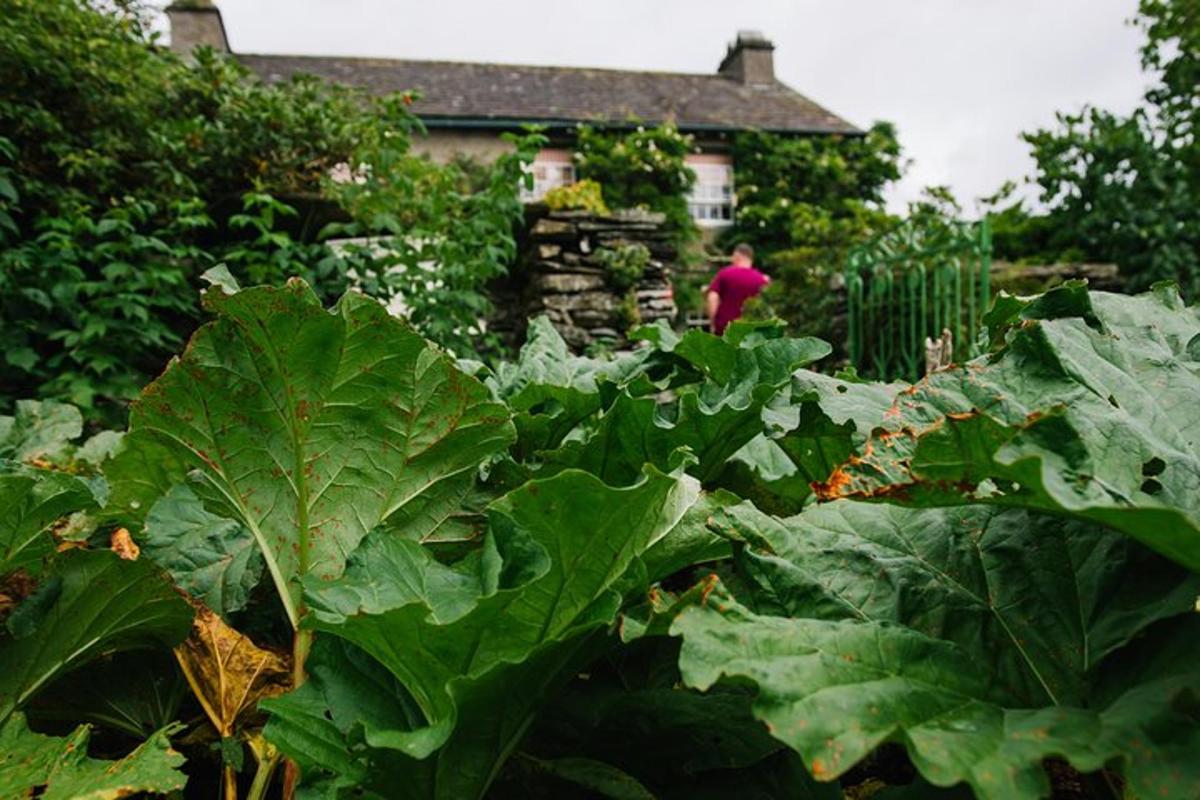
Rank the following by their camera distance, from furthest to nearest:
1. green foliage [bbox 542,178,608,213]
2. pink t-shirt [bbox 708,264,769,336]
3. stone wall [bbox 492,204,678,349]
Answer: pink t-shirt [bbox 708,264,769,336] → green foliage [bbox 542,178,608,213] → stone wall [bbox 492,204,678,349]

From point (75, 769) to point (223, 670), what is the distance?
0.54ft

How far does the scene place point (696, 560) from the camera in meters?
0.73

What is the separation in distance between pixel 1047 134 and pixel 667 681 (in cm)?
1458

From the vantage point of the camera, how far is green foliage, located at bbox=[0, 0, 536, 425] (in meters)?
5.02

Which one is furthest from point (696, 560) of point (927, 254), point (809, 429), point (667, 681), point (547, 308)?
point (927, 254)

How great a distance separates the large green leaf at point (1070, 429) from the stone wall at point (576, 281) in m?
6.04

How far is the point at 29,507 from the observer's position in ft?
2.47

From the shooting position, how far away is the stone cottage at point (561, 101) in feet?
50.0

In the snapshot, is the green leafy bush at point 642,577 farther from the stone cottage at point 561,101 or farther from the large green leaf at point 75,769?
the stone cottage at point 561,101

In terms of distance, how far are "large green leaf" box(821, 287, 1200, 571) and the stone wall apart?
604cm

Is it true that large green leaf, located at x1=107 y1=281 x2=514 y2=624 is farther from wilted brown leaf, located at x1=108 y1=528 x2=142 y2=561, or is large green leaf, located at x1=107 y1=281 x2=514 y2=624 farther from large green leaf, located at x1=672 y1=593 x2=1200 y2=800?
large green leaf, located at x1=672 y1=593 x2=1200 y2=800

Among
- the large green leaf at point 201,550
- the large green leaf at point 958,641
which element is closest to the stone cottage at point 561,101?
the large green leaf at point 201,550

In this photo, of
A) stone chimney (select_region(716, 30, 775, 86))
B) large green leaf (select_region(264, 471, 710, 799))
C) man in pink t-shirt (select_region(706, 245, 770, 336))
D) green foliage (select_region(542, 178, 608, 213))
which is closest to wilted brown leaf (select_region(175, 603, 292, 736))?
large green leaf (select_region(264, 471, 710, 799))

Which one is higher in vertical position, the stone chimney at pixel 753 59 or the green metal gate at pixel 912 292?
the stone chimney at pixel 753 59
